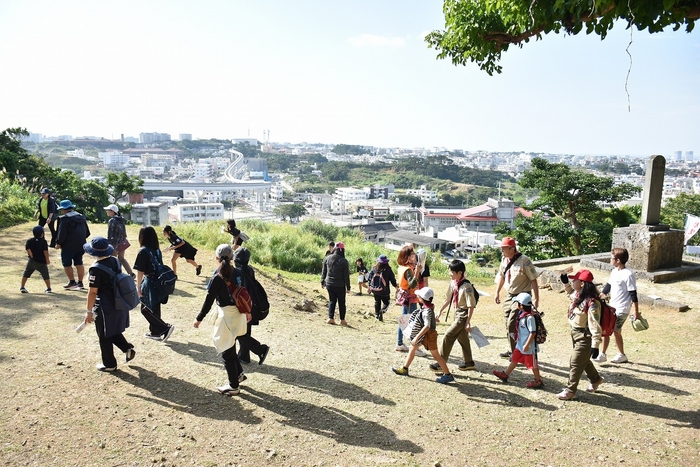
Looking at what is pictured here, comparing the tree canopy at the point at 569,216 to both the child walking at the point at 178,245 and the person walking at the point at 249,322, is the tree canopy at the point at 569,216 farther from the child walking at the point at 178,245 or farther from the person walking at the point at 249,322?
the person walking at the point at 249,322

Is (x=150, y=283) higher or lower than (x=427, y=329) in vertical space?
higher

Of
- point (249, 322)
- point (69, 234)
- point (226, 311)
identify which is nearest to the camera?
point (226, 311)

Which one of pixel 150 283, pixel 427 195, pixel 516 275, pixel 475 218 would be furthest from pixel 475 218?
pixel 150 283

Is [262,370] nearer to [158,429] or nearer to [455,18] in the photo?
[158,429]

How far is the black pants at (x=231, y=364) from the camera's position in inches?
179

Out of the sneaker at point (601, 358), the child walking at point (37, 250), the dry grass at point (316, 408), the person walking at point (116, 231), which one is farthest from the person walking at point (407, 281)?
the child walking at point (37, 250)

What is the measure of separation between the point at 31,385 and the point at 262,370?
209 cm

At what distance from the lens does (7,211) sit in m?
13.8

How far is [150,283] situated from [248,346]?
4.56 ft

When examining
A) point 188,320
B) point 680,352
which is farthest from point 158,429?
point 680,352

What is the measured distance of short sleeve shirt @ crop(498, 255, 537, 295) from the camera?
5.44 metres

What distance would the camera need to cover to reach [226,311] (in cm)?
448

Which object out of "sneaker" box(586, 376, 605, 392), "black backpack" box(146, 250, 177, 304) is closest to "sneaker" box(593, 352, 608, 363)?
"sneaker" box(586, 376, 605, 392)

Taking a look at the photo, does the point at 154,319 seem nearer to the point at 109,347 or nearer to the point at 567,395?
the point at 109,347
